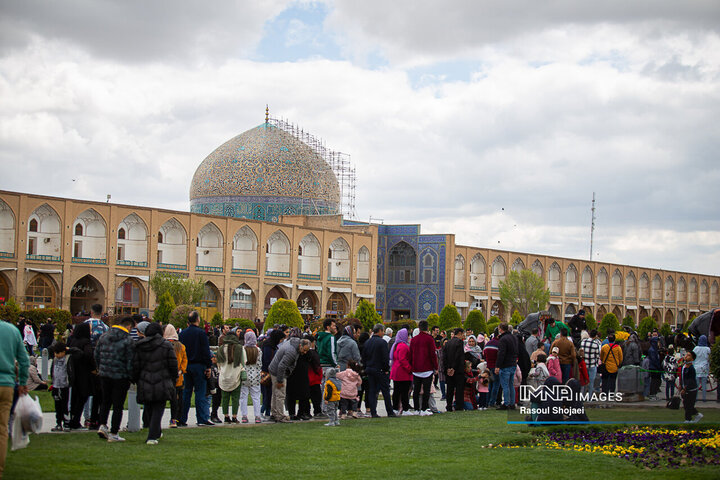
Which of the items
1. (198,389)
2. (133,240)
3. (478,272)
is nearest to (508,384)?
(198,389)

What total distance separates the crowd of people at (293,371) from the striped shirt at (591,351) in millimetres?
16

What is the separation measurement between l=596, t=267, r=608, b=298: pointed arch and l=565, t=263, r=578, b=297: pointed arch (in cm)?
253

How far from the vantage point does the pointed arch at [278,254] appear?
42.2 meters

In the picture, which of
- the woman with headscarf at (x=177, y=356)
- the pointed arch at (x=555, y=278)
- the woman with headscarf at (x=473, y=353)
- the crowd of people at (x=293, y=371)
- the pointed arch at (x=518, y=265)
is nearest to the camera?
the crowd of people at (x=293, y=371)

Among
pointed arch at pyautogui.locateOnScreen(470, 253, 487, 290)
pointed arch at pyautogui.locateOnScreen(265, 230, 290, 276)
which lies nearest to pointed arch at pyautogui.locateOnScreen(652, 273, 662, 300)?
pointed arch at pyautogui.locateOnScreen(470, 253, 487, 290)

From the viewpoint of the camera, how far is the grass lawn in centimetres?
720

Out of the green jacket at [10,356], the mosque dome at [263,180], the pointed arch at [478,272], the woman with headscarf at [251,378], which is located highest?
the mosque dome at [263,180]

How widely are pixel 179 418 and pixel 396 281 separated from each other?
1517 inches

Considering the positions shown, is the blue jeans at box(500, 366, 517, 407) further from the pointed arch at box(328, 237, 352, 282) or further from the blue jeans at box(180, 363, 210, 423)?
the pointed arch at box(328, 237, 352, 282)

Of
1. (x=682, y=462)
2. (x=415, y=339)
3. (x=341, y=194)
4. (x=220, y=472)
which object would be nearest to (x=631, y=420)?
(x=682, y=462)

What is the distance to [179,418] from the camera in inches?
419

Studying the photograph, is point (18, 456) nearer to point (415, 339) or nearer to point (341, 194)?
point (415, 339)

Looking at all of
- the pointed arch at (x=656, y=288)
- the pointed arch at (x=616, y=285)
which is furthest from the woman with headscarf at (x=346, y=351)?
the pointed arch at (x=656, y=288)

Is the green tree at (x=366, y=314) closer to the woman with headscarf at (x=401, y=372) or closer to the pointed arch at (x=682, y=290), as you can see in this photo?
the woman with headscarf at (x=401, y=372)
